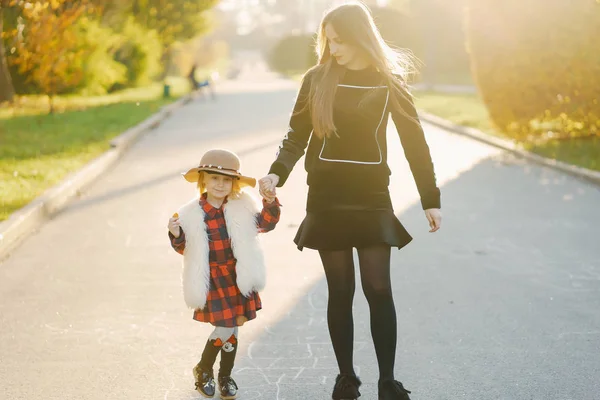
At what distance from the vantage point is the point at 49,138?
17719 mm

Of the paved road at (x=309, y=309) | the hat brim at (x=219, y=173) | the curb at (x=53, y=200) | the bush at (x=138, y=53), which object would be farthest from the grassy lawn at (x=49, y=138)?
the bush at (x=138, y=53)

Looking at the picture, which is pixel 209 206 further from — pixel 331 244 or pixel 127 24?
pixel 127 24

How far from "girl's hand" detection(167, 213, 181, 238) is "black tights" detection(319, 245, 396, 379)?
2.16 ft

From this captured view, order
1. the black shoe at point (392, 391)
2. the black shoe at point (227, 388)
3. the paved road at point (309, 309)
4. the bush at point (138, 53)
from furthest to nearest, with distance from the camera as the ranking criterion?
the bush at point (138, 53), the paved road at point (309, 309), the black shoe at point (227, 388), the black shoe at point (392, 391)

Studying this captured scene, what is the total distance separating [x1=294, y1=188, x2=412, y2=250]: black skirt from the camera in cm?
384

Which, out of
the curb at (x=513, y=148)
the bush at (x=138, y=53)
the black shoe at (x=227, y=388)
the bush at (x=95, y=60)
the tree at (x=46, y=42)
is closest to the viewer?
the black shoe at (x=227, y=388)

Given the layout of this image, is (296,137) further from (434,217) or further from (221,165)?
(434,217)

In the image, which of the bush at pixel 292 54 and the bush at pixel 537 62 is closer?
the bush at pixel 537 62

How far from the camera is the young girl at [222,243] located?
3.97 metres

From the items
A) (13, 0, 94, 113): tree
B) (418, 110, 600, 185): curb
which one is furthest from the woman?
(13, 0, 94, 113): tree

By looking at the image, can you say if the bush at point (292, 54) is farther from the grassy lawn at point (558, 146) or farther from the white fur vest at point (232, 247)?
the white fur vest at point (232, 247)

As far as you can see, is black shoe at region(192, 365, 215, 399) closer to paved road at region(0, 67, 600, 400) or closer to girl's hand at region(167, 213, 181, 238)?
paved road at region(0, 67, 600, 400)

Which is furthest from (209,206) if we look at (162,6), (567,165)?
(162,6)

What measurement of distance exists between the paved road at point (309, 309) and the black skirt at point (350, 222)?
2.74 feet
